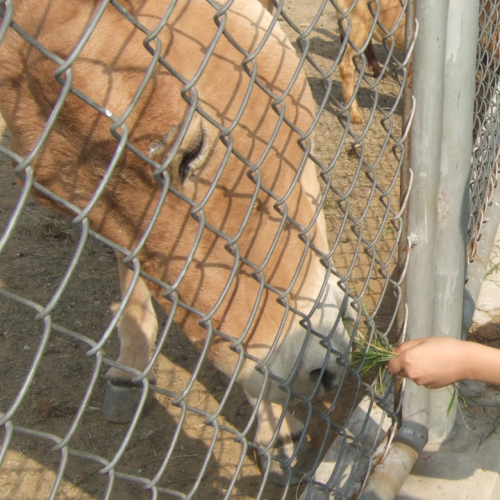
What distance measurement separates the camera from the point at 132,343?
3135 millimetres

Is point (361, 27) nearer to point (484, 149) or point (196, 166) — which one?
point (484, 149)

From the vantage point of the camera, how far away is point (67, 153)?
1.57 meters

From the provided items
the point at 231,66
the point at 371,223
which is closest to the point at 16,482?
the point at 231,66

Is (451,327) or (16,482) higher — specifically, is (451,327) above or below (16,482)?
above

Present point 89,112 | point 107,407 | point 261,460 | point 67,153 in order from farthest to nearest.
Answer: point 107,407 → point 261,460 → point 67,153 → point 89,112

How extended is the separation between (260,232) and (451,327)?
0.74m

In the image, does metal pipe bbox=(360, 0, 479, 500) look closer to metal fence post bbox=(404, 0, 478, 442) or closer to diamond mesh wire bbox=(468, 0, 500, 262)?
metal fence post bbox=(404, 0, 478, 442)

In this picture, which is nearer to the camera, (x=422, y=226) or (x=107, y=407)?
(x=422, y=226)

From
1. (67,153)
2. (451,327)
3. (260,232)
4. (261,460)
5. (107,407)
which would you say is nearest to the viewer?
(67,153)

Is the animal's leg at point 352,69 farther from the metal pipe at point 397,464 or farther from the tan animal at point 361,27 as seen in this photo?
the metal pipe at point 397,464

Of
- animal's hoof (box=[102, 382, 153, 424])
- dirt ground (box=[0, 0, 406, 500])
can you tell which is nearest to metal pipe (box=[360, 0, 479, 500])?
dirt ground (box=[0, 0, 406, 500])

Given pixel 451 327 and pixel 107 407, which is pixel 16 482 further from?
pixel 451 327

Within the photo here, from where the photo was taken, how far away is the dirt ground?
2.59 metres

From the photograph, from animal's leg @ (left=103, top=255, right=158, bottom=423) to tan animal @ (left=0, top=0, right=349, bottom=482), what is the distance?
1.24 meters
